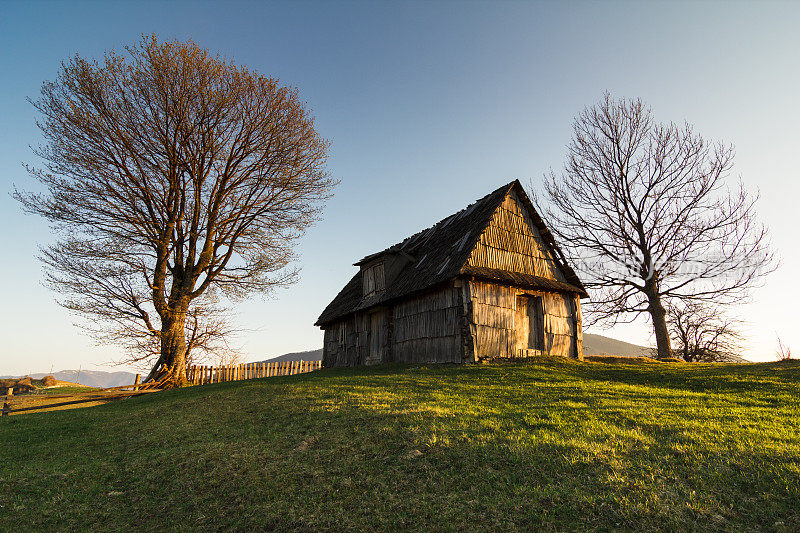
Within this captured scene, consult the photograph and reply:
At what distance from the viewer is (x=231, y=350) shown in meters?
26.2

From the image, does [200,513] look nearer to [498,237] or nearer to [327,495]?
[327,495]

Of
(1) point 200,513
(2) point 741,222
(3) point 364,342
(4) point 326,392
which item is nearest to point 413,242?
(3) point 364,342

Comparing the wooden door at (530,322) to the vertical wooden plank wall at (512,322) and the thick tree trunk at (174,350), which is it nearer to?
the vertical wooden plank wall at (512,322)

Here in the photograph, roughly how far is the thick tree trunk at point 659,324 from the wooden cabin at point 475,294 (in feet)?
19.5

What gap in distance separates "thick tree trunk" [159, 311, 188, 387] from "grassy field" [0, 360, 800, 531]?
35.3 feet

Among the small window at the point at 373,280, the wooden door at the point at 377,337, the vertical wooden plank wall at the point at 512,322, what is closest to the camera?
the vertical wooden plank wall at the point at 512,322

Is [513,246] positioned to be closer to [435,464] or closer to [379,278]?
[379,278]

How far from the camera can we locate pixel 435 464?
6.75 m

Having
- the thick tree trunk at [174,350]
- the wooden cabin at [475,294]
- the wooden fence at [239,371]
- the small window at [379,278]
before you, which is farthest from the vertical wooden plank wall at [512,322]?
the thick tree trunk at [174,350]

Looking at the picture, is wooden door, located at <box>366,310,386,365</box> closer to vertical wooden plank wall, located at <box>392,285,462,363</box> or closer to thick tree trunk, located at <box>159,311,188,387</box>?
vertical wooden plank wall, located at <box>392,285,462,363</box>

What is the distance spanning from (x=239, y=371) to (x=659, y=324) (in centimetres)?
2642

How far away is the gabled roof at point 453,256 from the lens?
1958 centimetres

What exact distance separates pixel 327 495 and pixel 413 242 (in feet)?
72.9

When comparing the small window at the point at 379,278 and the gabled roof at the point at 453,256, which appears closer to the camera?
the gabled roof at the point at 453,256
